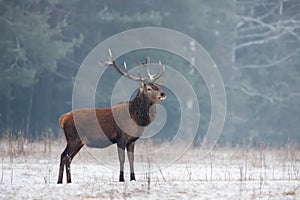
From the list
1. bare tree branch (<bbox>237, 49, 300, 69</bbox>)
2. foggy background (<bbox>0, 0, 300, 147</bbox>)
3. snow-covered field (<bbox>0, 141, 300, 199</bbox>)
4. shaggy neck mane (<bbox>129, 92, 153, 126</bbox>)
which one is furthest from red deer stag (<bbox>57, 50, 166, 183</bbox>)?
bare tree branch (<bbox>237, 49, 300, 69</bbox>)

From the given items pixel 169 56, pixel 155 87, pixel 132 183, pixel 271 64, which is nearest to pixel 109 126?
pixel 155 87

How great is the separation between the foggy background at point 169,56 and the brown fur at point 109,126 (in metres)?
10.7

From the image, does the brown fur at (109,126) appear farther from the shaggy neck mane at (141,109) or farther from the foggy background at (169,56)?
the foggy background at (169,56)

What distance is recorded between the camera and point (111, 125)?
10852 millimetres

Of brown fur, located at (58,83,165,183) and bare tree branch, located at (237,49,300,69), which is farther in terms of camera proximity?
bare tree branch, located at (237,49,300,69)

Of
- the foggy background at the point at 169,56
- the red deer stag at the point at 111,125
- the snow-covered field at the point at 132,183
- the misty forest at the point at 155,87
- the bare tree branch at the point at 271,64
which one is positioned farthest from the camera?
the bare tree branch at the point at 271,64

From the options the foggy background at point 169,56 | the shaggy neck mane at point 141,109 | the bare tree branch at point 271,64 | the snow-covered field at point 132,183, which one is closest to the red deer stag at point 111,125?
the shaggy neck mane at point 141,109

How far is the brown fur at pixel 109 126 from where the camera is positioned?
10.6 meters

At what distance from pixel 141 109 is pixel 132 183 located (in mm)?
1840

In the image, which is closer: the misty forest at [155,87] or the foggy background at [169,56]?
the misty forest at [155,87]

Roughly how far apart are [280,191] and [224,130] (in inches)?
953

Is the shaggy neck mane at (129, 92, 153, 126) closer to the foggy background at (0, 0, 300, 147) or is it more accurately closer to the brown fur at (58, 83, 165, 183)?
the brown fur at (58, 83, 165, 183)

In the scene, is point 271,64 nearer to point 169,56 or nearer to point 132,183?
point 169,56

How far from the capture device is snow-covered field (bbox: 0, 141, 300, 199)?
9.30m
